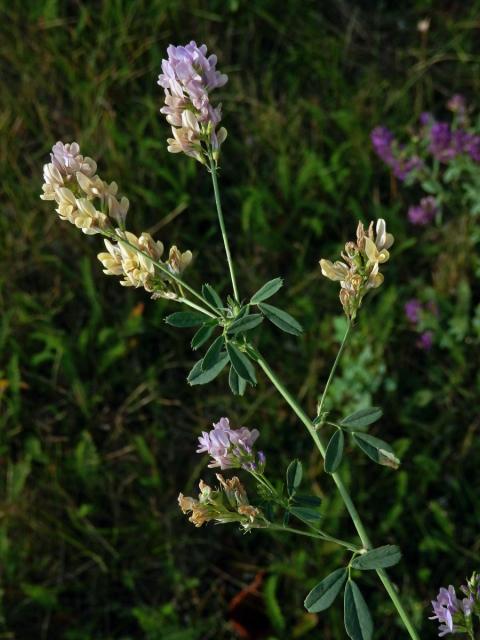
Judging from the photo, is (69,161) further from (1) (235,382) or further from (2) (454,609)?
(2) (454,609)

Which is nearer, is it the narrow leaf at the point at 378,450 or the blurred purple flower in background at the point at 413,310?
the narrow leaf at the point at 378,450

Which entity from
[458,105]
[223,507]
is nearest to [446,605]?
[223,507]

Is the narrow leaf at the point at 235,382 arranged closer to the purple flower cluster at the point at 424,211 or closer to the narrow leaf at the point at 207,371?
the narrow leaf at the point at 207,371

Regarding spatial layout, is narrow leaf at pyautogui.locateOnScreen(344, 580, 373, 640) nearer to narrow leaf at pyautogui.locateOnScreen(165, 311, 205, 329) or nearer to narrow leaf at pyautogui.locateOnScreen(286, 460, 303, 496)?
narrow leaf at pyautogui.locateOnScreen(286, 460, 303, 496)

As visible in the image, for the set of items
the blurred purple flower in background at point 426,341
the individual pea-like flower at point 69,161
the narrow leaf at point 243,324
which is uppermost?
the individual pea-like flower at point 69,161

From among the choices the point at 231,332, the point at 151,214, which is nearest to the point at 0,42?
the point at 151,214

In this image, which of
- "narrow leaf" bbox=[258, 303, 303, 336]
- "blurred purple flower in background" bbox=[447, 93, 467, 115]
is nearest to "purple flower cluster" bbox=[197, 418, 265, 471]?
"narrow leaf" bbox=[258, 303, 303, 336]

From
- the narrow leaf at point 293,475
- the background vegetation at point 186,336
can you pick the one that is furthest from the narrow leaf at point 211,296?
the background vegetation at point 186,336
